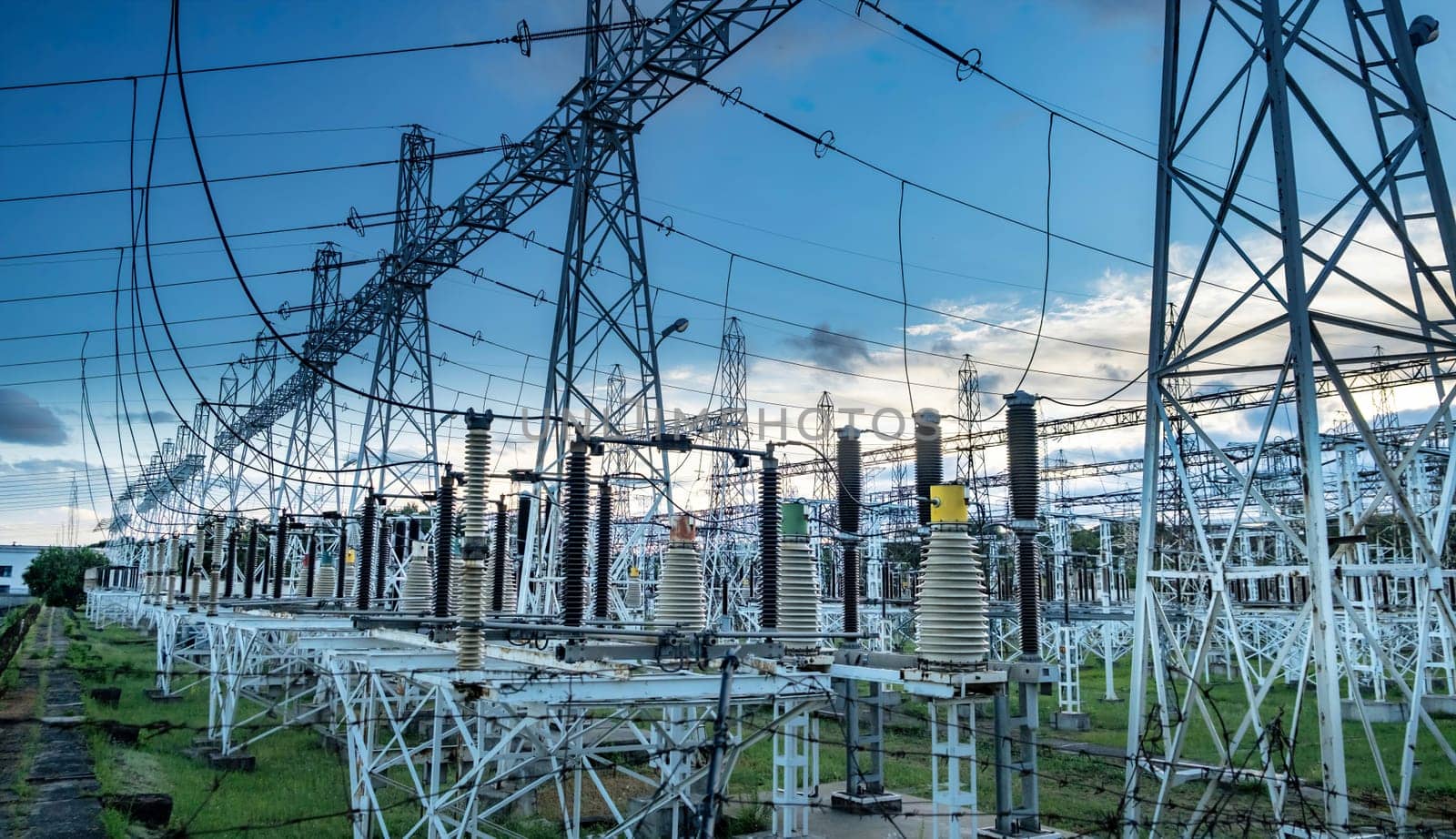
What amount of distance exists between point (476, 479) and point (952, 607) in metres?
4.28

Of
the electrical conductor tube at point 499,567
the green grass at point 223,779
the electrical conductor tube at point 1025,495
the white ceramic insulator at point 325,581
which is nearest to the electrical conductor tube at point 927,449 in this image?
the electrical conductor tube at point 1025,495

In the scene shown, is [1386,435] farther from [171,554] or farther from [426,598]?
[171,554]

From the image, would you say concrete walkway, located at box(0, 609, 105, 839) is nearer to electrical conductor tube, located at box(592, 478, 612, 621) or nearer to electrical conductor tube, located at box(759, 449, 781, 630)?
electrical conductor tube, located at box(592, 478, 612, 621)

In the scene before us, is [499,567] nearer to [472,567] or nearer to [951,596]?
[472,567]

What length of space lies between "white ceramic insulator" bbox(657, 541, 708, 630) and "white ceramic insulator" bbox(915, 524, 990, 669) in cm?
221

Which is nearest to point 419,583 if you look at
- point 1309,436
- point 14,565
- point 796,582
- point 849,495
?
point 849,495

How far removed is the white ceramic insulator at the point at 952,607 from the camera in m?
9.06

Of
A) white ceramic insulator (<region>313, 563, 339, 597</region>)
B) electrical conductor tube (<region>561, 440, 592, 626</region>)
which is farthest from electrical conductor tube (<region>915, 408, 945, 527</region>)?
white ceramic insulator (<region>313, 563, 339, 597</region>)

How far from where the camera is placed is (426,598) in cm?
1709

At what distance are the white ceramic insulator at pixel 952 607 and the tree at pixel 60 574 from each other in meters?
84.2

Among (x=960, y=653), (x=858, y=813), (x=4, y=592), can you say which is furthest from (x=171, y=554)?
(x=4, y=592)

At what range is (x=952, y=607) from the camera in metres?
9.11

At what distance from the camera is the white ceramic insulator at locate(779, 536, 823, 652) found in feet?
35.0

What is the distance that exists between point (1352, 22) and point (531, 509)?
10.2m
